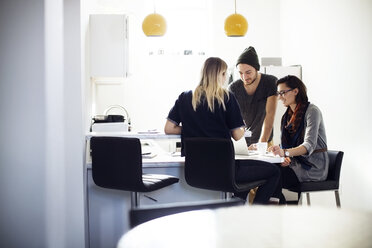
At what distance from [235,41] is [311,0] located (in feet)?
5.03

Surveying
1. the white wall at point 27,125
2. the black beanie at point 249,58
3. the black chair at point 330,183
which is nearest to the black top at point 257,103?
the black beanie at point 249,58

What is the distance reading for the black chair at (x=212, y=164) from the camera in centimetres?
261

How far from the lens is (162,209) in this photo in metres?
1.29

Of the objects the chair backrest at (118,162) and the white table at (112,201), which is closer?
the chair backrest at (118,162)

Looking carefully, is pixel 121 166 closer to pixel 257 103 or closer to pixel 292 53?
pixel 257 103

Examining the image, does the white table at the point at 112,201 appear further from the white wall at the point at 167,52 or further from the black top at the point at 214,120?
the white wall at the point at 167,52

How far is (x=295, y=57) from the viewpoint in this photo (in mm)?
6539

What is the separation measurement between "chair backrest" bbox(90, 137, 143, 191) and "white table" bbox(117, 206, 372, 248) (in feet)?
4.33

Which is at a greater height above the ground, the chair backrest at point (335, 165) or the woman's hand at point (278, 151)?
the woman's hand at point (278, 151)

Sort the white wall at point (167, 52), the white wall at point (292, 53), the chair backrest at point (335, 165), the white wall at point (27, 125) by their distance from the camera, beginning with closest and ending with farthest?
the white wall at point (27, 125), the chair backrest at point (335, 165), the white wall at point (292, 53), the white wall at point (167, 52)

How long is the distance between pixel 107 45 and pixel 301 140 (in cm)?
184

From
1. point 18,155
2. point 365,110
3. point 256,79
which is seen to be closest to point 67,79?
point 18,155

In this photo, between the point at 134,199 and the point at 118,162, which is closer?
the point at 118,162

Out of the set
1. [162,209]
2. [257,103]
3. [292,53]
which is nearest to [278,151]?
[257,103]
